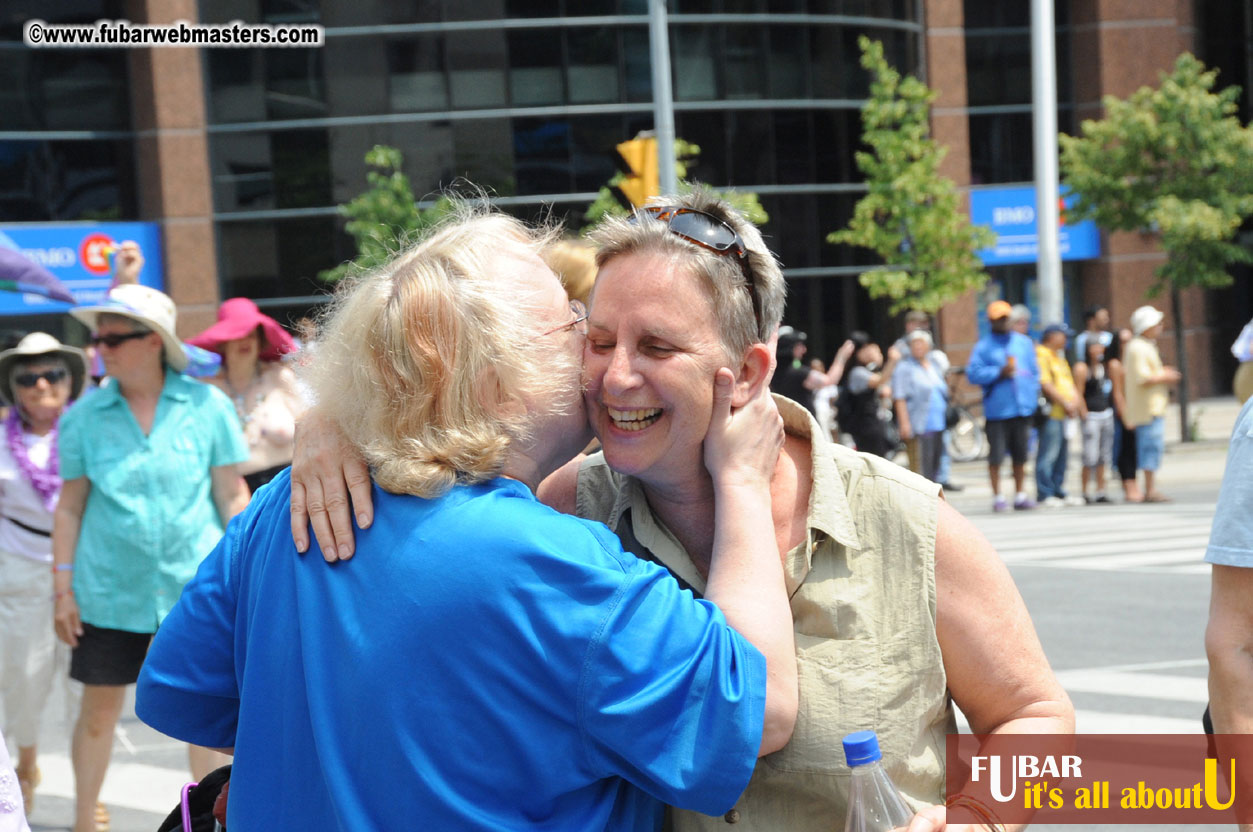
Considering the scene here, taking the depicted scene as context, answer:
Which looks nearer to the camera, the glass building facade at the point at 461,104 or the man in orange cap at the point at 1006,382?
the man in orange cap at the point at 1006,382

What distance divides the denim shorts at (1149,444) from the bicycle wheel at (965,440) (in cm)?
677

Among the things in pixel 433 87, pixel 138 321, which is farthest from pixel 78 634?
pixel 433 87

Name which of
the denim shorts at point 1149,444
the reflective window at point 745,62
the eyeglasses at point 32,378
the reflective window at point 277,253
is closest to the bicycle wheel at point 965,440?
the denim shorts at point 1149,444

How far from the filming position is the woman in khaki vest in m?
2.21

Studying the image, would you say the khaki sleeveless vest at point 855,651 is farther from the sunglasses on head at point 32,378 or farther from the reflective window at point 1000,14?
the reflective window at point 1000,14

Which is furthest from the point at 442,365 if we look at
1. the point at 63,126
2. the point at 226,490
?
the point at 63,126

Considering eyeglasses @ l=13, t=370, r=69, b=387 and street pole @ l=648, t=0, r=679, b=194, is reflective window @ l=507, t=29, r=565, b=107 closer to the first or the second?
street pole @ l=648, t=0, r=679, b=194

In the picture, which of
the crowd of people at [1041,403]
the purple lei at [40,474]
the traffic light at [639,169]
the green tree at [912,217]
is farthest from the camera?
the green tree at [912,217]

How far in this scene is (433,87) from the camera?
30438 mm

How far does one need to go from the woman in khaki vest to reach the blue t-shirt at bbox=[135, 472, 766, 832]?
0.29 meters

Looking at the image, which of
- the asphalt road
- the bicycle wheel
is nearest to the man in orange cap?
the asphalt road

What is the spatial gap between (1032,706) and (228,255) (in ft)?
99.8

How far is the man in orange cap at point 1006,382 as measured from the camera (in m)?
14.5

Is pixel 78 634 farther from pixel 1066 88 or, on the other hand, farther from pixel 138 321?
pixel 1066 88
